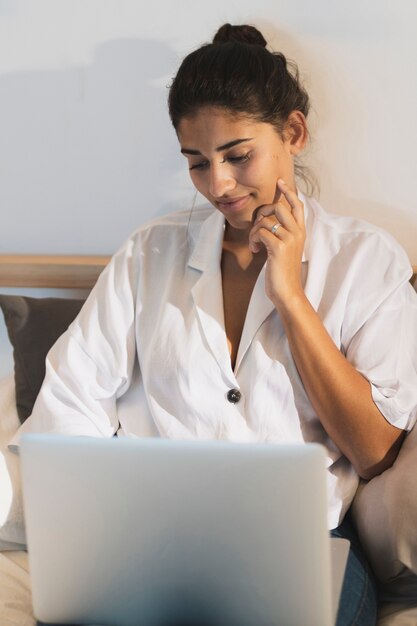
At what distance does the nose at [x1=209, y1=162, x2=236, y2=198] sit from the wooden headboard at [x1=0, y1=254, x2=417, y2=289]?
546mm

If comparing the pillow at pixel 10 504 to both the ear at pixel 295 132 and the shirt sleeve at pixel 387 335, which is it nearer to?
the shirt sleeve at pixel 387 335

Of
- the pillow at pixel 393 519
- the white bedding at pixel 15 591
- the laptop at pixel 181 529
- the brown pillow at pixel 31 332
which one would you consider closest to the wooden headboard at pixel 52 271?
the brown pillow at pixel 31 332

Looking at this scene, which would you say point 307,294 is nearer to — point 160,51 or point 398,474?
point 398,474

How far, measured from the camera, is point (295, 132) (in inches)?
67.4

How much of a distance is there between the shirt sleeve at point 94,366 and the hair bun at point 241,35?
485mm

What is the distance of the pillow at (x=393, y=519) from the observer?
1452mm

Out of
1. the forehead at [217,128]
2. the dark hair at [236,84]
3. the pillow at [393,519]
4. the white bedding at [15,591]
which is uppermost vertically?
the dark hair at [236,84]

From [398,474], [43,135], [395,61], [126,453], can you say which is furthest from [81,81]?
[126,453]

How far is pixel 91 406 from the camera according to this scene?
1.70 m

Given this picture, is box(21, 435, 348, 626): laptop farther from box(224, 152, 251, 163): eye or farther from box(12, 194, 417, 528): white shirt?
box(224, 152, 251, 163): eye

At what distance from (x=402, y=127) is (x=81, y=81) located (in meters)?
0.70

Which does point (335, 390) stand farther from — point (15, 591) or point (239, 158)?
point (15, 591)

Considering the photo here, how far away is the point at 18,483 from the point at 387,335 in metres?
0.69

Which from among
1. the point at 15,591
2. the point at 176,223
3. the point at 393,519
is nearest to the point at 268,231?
the point at 176,223
